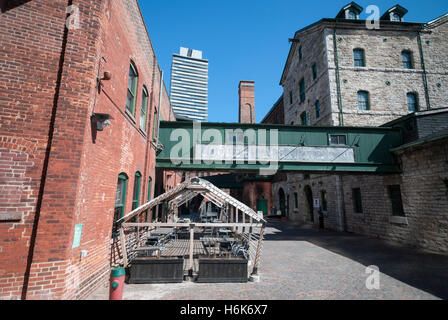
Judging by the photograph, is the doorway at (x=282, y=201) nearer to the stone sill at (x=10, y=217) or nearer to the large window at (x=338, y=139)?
the large window at (x=338, y=139)

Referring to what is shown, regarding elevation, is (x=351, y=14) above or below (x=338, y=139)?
above

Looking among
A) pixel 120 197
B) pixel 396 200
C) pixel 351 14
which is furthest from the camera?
pixel 351 14

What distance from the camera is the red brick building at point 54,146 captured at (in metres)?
4.34

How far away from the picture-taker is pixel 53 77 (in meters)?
5.02

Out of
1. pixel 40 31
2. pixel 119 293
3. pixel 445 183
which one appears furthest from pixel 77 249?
pixel 445 183

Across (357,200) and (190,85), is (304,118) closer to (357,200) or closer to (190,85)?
(357,200)

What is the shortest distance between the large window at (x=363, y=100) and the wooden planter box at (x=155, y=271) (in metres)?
17.6

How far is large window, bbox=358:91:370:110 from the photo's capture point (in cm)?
1706

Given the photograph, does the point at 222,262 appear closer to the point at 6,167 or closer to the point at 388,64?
the point at 6,167

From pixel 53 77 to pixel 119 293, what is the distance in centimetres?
502

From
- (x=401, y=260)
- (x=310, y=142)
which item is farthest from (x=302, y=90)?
(x=401, y=260)

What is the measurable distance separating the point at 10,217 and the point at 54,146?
Result: 160cm

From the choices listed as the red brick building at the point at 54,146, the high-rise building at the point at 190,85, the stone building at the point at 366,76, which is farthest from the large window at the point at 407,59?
the high-rise building at the point at 190,85

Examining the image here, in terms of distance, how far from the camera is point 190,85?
13950cm
